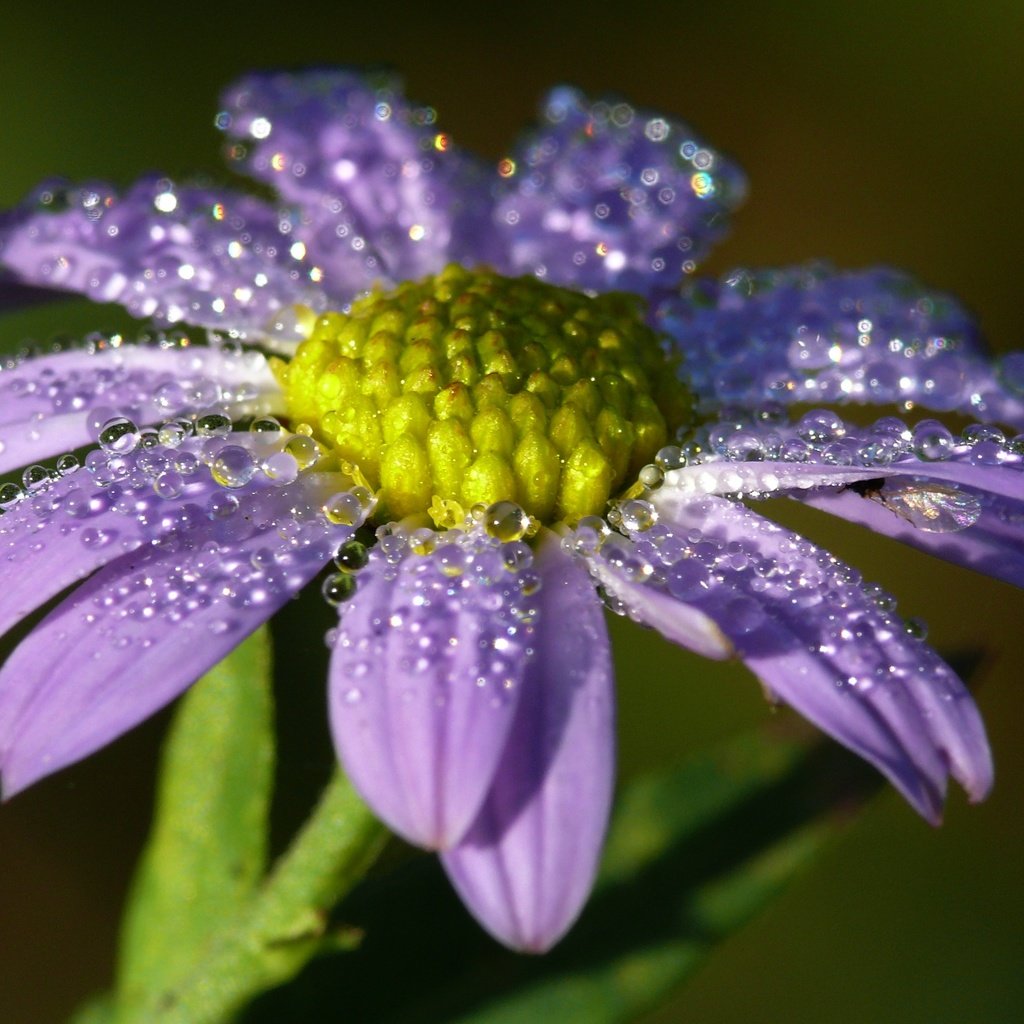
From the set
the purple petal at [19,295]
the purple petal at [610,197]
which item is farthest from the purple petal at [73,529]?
the purple petal at [610,197]

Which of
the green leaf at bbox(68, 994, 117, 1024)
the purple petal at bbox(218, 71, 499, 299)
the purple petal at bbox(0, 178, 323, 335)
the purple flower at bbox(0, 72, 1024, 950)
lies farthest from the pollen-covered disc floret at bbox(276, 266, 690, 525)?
the green leaf at bbox(68, 994, 117, 1024)

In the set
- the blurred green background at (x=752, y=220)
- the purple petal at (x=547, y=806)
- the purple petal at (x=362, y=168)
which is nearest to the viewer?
the purple petal at (x=547, y=806)

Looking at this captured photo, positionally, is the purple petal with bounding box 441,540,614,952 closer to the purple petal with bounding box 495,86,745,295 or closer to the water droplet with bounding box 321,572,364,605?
the water droplet with bounding box 321,572,364,605

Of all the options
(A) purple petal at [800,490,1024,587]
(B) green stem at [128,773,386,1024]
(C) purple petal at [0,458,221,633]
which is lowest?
(B) green stem at [128,773,386,1024]

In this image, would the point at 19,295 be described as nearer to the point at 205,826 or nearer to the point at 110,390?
the point at 110,390

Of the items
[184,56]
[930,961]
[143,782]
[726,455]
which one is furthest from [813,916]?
[184,56]

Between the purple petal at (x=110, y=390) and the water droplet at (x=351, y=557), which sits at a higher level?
the water droplet at (x=351, y=557)

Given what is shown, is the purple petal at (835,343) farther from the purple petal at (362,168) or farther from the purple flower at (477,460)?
the purple petal at (362,168)
